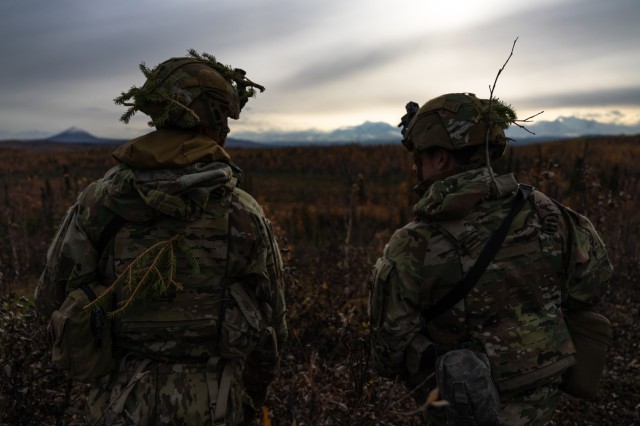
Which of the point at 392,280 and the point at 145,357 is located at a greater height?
the point at 392,280

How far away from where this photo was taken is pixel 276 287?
105 inches

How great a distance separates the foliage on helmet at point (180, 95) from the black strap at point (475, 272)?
157 centimetres

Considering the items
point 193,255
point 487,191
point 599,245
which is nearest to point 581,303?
point 599,245

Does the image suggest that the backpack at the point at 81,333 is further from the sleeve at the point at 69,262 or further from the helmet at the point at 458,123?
the helmet at the point at 458,123

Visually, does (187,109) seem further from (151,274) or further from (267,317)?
(267,317)

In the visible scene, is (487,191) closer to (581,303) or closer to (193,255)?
(581,303)

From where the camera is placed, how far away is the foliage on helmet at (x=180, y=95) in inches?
94.1

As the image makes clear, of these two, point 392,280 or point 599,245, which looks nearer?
point 392,280

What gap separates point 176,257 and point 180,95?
0.86 metres

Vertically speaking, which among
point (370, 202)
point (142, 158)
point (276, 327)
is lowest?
point (370, 202)

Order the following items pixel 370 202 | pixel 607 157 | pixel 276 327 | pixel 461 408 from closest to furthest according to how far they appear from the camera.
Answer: pixel 461 408
pixel 276 327
pixel 370 202
pixel 607 157

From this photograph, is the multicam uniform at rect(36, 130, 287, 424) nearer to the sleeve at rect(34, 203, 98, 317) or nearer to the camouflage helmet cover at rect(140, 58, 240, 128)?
the sleeve at rect(34, 203, 98, 317)

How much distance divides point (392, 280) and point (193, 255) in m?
1.04

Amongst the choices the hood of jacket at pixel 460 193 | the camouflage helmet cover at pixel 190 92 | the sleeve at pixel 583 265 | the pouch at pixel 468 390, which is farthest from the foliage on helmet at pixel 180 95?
the sleeve at pixel 583 265
